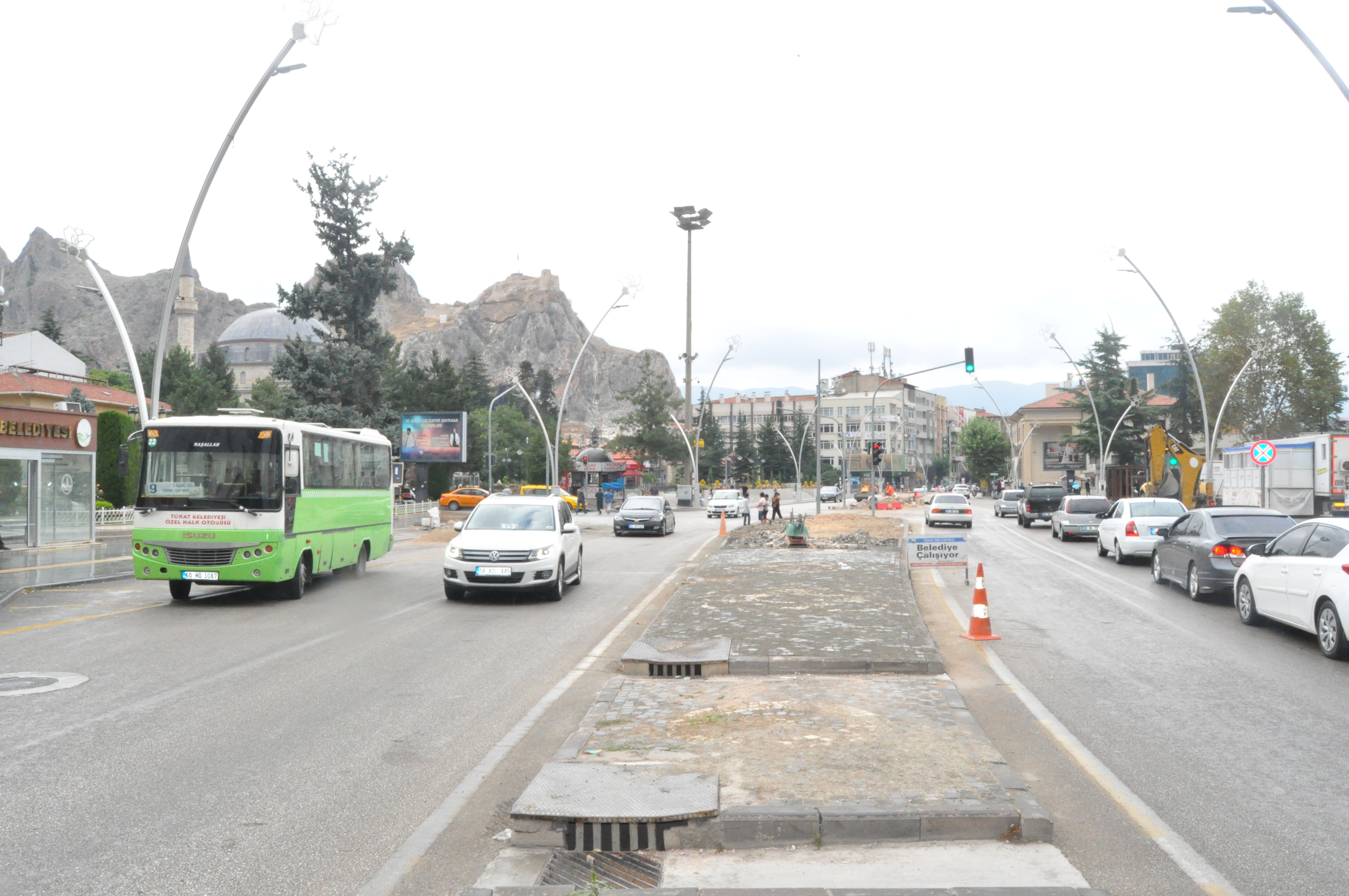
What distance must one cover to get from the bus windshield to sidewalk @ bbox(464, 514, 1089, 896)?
7988mm

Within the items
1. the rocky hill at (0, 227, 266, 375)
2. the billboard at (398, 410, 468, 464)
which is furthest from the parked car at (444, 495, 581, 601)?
the rocky hill at (0, 227, 266, 375)

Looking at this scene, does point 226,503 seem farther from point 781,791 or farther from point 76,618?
point 781,791

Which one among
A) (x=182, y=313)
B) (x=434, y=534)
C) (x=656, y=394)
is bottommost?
(x=434, y=534)

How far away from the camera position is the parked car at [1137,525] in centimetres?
2266

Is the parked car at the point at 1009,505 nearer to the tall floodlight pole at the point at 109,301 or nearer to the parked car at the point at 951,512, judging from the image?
the parked car at the point at 951,512

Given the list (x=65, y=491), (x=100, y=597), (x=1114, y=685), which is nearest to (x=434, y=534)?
(x=65, y=491)

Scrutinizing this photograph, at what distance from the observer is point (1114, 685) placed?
364 inches

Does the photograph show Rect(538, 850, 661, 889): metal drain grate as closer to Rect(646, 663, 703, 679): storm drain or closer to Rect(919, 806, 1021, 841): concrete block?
Rect(919, 806, 1021, 841): concrete block

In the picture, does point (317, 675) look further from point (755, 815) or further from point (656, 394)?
point (656, 394)

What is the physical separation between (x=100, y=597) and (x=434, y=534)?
21861 millimetres

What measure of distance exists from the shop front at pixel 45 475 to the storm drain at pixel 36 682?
62.0 ft

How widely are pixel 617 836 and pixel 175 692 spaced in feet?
17.7

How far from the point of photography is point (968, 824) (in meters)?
5.05

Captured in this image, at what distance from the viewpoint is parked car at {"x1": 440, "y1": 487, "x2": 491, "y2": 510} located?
204 ft
